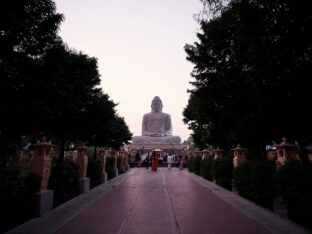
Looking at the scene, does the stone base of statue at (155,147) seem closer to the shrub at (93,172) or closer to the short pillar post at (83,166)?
the shrub at (93,172)

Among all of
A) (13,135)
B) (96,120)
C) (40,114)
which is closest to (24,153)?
(96,120)

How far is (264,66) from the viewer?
9047mm

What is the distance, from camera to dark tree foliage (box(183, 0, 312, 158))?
24.0 ft

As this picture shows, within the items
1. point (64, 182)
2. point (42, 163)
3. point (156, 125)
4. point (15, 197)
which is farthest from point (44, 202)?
point (156, 125)

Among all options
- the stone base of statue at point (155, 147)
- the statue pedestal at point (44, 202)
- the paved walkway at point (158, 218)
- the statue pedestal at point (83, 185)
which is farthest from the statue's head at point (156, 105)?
the statue pedestal at point (44, 202)

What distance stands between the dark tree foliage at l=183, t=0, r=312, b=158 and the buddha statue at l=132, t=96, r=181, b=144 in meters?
40.0

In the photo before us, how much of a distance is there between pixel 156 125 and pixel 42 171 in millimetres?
48950

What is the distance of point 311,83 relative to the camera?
26.5 ft

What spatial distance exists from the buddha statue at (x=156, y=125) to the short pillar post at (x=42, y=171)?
4673 centimetres

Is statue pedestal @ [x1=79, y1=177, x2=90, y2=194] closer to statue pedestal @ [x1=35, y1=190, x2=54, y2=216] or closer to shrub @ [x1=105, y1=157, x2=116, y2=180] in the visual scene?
statue pedestal @ [x1=35, y1=190, x2=54, y2=216]

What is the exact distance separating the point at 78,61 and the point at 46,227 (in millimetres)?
10263

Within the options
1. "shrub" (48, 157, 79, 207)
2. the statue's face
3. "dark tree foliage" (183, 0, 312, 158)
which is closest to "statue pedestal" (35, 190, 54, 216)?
"shrub" (48, 157, 79, 207)

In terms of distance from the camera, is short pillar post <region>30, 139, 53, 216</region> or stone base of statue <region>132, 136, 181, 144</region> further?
stone base of statue <region>132, 136, 181, 144</region>

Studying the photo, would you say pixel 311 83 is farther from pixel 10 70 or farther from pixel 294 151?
pixel 10 70
